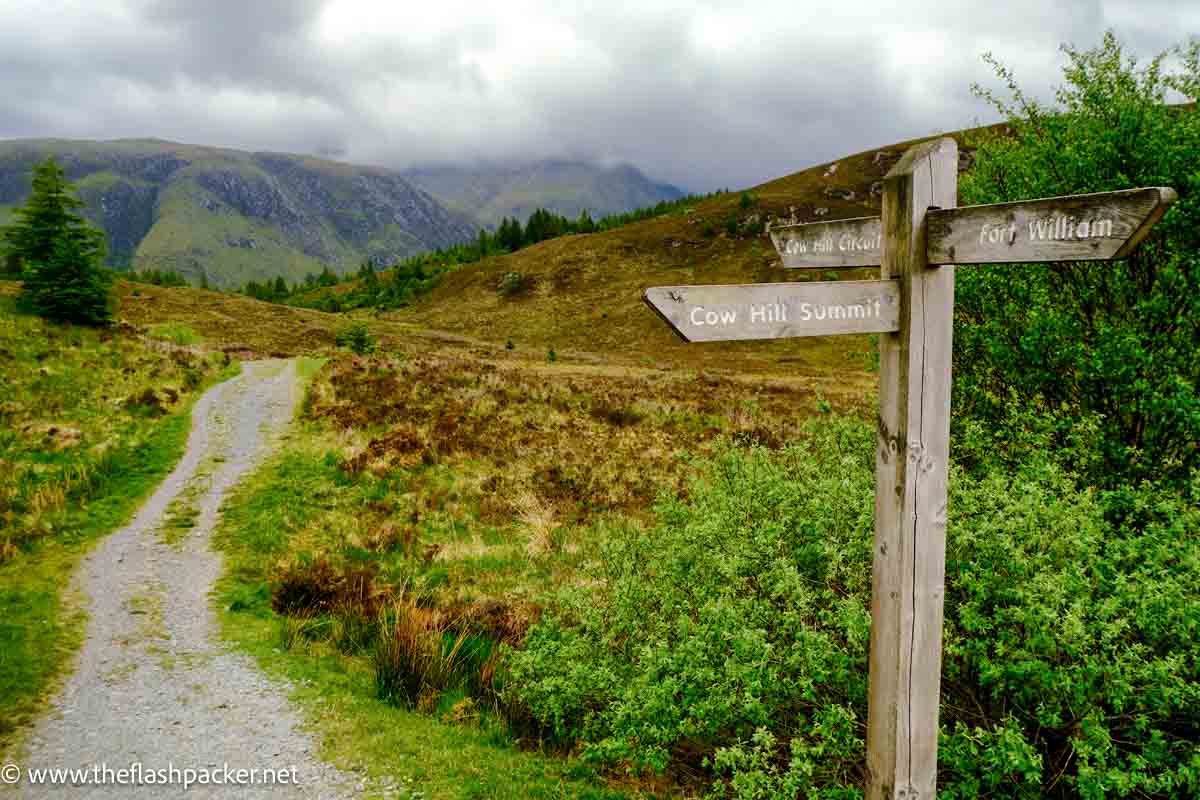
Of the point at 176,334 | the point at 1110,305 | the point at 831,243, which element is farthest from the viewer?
the point at 176,334

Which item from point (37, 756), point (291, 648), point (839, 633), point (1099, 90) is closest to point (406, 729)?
point (291, 648)

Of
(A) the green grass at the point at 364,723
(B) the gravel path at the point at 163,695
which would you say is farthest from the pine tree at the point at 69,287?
(A) the green grass at the point at 364,723

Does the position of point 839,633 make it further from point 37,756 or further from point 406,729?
point 37,756

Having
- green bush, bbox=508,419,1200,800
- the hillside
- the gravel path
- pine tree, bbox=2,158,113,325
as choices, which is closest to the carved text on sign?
green bush, bbox=508,419,1200,800

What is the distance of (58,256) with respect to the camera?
2231cm

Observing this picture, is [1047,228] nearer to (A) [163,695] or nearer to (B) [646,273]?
(A) [163,695]

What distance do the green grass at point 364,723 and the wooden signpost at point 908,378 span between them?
294cm

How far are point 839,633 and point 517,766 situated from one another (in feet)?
10.2

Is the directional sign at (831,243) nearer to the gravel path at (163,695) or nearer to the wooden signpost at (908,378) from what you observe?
the wooden signpost at (908,378)

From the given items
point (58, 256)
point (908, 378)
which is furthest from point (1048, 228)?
point (58, 256)

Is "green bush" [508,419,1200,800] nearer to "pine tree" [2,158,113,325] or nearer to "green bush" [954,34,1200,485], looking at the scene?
"green bush" [954,34,1200,485]

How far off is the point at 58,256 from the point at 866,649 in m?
27.4

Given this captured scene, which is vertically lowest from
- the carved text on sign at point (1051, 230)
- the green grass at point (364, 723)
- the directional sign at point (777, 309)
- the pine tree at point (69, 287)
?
the green grass at point (364, 723)

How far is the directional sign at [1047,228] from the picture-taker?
10.2 ft
